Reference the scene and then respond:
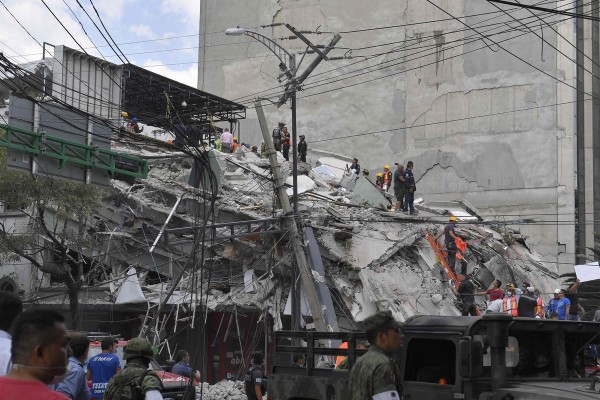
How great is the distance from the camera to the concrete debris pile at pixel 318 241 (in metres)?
26.8

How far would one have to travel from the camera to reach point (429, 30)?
4900cm

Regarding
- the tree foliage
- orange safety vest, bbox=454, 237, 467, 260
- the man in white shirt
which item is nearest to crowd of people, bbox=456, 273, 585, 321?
orange safety vest, bbox=454, 237, 467, 260

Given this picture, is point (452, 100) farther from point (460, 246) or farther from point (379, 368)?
point (379, 368)

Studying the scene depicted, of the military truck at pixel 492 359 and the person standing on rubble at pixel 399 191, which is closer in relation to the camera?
the military truck at pixel 492 359

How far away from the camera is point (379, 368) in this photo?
6.32 m

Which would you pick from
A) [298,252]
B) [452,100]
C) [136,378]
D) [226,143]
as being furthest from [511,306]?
[452,100]

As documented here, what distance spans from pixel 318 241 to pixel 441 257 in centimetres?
380

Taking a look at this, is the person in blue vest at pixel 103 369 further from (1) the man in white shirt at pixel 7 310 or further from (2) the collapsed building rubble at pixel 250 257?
(2) the collapsed building rubble at pixel 250 257

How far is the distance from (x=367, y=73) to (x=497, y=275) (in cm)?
2306

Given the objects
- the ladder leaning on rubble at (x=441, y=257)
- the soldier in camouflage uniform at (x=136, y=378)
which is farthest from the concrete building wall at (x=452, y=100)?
the soldier in camouflage uniform at (x=136, y=378)

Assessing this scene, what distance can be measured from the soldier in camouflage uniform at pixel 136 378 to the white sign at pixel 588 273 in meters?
20.7

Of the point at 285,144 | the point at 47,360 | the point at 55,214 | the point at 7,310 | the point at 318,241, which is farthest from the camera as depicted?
the point at 285,144

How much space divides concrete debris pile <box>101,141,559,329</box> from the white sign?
2846mm

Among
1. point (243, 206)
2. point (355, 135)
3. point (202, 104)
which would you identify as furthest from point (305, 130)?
point (243, 206)
